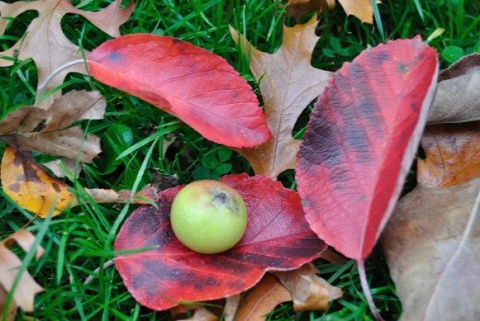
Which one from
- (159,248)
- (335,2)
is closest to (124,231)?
(159,248)

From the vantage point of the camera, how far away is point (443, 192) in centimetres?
→ 222

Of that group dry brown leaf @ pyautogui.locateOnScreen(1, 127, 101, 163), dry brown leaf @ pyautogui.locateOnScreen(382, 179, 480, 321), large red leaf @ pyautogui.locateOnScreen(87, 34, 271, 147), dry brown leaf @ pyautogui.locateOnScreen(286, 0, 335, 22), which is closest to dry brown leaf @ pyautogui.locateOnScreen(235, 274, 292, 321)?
dry brown leaf @ pyautogui.locateOnScreen(382, 179, 480, 321)

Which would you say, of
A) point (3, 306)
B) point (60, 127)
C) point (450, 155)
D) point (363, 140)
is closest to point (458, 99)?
point (450, 155)

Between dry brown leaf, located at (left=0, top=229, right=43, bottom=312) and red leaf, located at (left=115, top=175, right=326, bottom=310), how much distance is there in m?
0.27

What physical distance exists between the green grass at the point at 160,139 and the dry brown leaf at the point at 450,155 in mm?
339

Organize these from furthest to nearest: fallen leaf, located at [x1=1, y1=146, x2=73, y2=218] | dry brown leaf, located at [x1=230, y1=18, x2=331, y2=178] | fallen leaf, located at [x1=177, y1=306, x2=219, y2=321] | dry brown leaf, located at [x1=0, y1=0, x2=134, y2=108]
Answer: dry brown leaf, located at [x1=0, y1=0, x2=134, y2=108]
dry brown leaf, located at [x1=230, y1=18, x2=331, y2=178]
fallen leaf, located at [x1=1, y1=146, x2=73, y2=218]
fallen leaf, located at [x1=177, y1=306, x2=219, y2=321]

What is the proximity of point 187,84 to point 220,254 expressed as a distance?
0.60 metres

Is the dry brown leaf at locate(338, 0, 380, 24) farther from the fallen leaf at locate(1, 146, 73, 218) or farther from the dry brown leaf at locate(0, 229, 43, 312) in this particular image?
the dry brown leaf at locate(0, 229, 43, 312)

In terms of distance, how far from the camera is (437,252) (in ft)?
6.77

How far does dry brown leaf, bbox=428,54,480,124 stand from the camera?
229cm

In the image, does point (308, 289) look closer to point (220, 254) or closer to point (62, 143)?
point (220, 254)

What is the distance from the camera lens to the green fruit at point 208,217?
2.02 meters

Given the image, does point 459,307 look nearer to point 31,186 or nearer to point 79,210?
point 79,210

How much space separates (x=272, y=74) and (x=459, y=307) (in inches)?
41.2
